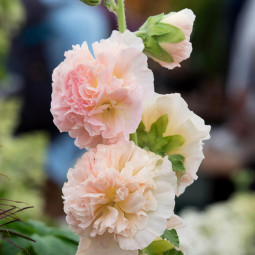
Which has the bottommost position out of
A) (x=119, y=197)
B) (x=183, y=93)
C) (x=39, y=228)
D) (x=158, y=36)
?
(x=183, y=93)

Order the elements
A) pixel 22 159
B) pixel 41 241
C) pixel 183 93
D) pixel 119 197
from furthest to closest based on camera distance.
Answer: pixel 183 93
pixel 22 159
pixel 41 241
pixel 119 197

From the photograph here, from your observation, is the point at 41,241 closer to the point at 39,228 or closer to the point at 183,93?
the point at 39,228

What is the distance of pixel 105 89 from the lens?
479mm

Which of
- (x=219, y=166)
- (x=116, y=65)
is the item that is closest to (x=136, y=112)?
(x=116, y=65)

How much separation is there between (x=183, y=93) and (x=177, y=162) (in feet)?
17.3

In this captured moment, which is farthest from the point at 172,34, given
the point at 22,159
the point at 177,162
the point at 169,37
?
the point at 22,159

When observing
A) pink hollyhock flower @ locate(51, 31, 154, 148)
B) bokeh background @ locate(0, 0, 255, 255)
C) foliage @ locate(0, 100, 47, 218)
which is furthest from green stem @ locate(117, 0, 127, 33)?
foliage @ locate(0, 100, 47, 218)

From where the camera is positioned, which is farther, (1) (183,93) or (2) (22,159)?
(1) (183,93)

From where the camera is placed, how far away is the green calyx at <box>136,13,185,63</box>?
1.69ft

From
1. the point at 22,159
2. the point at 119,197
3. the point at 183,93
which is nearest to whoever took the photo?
the point at 119,197

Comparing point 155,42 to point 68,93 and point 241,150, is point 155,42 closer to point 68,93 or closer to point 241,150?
point 68,93

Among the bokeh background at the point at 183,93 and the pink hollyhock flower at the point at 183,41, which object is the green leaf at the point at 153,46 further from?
the bokeh background at the point at 183,93

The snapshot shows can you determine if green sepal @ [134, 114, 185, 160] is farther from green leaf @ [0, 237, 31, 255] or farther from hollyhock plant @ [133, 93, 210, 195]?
green leaf @ [0, 237, 31, 255]

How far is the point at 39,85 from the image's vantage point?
3.19 metres
